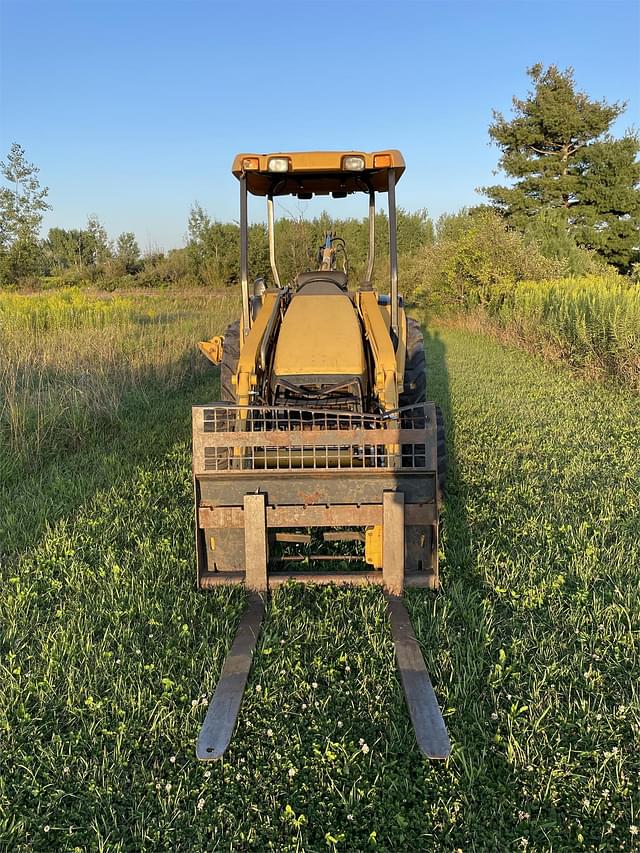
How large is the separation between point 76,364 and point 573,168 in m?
25.8

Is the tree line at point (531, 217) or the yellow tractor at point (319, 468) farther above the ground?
the tree line at point (531, 217)

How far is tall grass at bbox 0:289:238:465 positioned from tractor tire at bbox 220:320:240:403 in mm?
2023

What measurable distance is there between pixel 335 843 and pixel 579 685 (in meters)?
1.33

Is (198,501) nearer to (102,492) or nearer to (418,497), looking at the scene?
(418,497)

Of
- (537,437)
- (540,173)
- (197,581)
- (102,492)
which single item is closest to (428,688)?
(197,581)

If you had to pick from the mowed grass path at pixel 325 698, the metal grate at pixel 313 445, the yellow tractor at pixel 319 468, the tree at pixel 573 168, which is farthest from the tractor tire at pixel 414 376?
the tree at pixel 573 168

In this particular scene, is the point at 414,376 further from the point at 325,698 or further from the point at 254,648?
the point at 325,698

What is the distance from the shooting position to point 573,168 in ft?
89.7

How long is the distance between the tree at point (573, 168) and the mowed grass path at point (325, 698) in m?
25.2

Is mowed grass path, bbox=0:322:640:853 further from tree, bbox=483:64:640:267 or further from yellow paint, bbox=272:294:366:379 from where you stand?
tree, bbox=483:64:640:267

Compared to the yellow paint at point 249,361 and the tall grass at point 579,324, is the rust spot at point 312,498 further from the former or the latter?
the tall grass at point 579,324

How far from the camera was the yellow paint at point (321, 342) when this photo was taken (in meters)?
4.34

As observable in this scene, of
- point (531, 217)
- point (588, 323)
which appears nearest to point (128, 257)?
point (531, 217)

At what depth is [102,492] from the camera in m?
5.03
